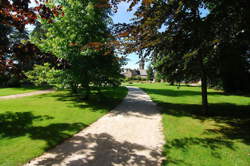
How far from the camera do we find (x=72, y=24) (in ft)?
37.4

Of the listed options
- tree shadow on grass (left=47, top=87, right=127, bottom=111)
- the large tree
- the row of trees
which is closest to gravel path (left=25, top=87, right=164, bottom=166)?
the row of trees

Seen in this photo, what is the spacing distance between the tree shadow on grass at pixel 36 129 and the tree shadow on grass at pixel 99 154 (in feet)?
1.94

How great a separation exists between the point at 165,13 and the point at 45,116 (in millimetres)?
7770

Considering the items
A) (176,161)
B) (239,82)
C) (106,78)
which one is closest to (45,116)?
(106,78)

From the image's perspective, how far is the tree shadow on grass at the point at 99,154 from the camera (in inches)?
148

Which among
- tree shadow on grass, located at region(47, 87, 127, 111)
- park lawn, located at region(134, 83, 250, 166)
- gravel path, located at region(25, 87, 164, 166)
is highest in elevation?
tree shadow on grass, located at region(47, 87, 127, 111)

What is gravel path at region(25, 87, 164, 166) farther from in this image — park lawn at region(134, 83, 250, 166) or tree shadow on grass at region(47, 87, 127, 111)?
tree shadow on grass at region(47, 87, 127, 111)

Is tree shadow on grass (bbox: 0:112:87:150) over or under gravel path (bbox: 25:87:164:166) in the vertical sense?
over

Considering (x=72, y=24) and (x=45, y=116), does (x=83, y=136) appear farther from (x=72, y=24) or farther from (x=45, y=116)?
(x=72, y=24)

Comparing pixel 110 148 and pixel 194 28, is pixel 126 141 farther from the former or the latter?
pixel 194 28

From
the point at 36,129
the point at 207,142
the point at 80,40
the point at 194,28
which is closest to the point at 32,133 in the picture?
the point at 36,129

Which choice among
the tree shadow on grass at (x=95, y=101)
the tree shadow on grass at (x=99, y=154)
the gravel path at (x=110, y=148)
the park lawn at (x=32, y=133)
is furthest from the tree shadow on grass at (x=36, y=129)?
the tree shadow on grass at (x=95, y=101)

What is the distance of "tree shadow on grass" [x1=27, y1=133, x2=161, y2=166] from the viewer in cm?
376

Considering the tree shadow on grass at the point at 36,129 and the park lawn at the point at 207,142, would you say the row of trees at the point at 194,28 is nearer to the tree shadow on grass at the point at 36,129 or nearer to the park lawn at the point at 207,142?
the park lawn at the point at 207,142
